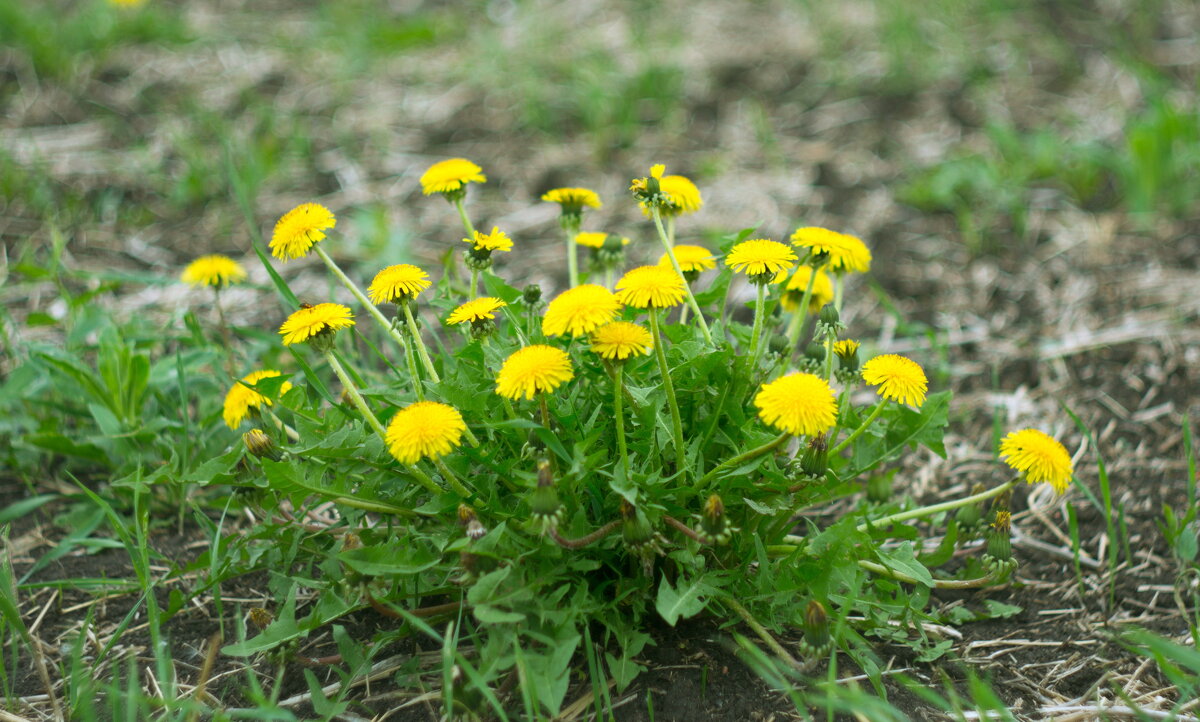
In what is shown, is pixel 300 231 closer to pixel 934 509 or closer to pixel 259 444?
pixel 259 444

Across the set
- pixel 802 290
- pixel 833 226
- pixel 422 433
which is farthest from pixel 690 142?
pixel 422 433

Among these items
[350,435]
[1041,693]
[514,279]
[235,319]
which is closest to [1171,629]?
[1041,693]

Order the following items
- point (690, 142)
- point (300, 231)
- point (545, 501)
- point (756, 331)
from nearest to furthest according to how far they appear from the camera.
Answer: point (545, 501) → point (300, 231) → point (756, 331) → point (690, 142)

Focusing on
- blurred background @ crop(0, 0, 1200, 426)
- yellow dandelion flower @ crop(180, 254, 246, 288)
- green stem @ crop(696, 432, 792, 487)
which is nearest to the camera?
green stem @ crop(696, 432, 792, 487)

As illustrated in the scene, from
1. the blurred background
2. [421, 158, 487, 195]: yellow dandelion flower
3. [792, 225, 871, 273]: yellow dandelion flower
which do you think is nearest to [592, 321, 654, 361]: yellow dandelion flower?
[792, 225, 871, 273]: yellow dandelion flower

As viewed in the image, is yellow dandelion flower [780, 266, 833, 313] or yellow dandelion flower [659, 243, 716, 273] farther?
yellow dandelion flower [780, 266, 833, 313]

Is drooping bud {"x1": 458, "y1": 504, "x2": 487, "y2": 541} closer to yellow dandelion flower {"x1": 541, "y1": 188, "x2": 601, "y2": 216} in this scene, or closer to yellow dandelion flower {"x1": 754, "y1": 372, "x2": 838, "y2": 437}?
yellow dandelion flower {"x1": 754, "y1": 372, "x2": 838, "y2": 437}

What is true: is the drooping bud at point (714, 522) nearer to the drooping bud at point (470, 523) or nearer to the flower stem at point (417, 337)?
the drooping bud at point (470, 523)
